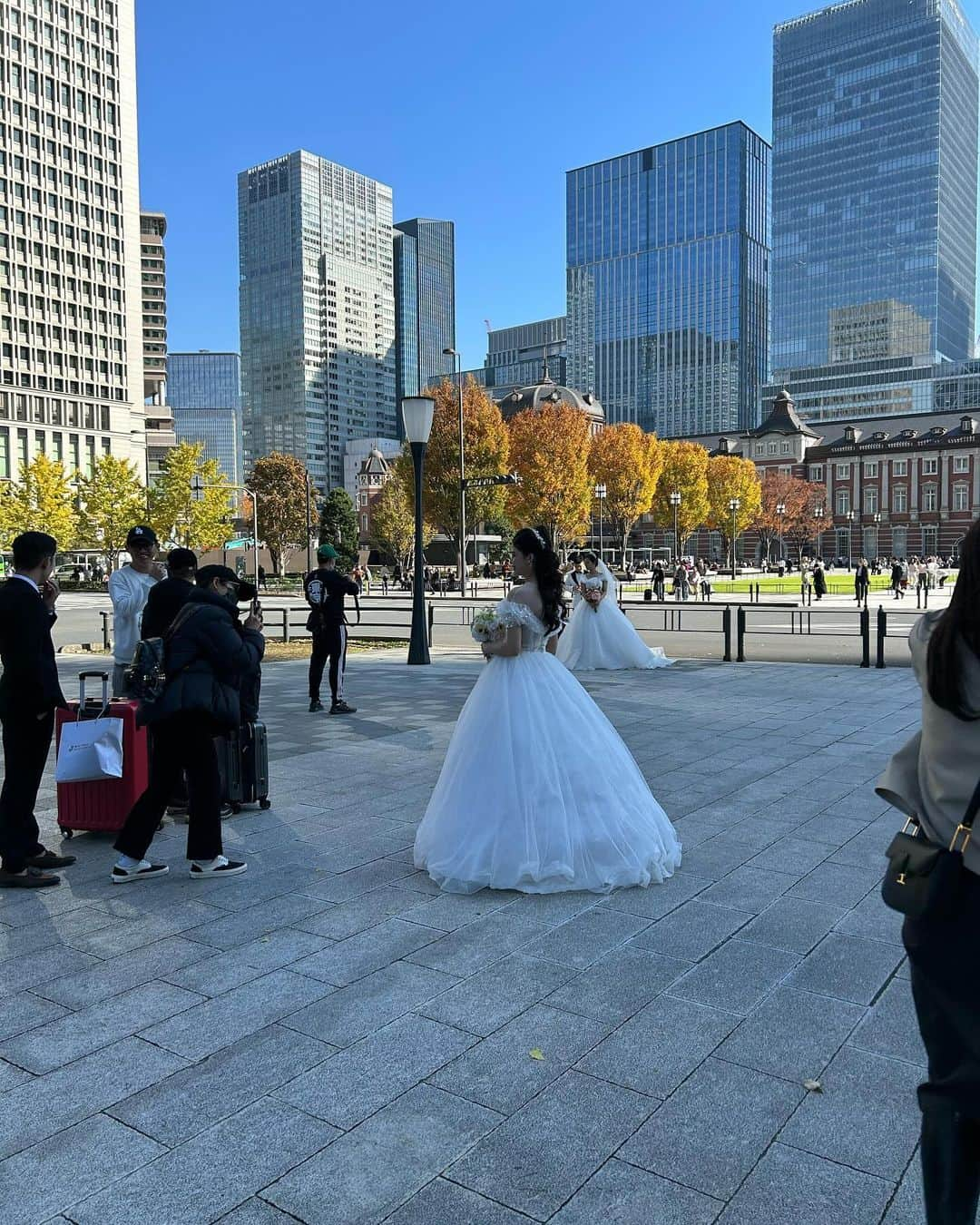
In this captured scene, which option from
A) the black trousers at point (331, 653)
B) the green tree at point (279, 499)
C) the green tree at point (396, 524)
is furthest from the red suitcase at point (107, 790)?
the green tree at point (279, 499)

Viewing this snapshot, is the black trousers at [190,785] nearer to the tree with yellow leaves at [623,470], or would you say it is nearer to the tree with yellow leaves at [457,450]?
the tree with yellow leaves at [457,450]

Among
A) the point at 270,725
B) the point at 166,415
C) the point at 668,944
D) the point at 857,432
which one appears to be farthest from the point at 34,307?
the point at 668,944

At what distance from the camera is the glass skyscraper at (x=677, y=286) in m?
157

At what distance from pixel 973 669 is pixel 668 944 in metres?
2.92

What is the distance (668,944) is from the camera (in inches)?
172

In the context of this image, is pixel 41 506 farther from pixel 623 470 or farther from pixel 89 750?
pixel 89 750

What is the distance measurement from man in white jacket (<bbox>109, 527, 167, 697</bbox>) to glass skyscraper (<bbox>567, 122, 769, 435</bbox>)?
157m

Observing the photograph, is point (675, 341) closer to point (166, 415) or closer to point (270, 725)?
point (166, 415)

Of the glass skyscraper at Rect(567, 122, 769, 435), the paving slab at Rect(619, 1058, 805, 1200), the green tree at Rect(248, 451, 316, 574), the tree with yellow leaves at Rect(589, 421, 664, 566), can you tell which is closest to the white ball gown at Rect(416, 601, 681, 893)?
the paving slab at Rect(619, 1058, 805, 1200)

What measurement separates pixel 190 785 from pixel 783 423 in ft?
353

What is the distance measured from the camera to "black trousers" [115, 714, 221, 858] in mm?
5152

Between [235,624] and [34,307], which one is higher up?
[34,307]

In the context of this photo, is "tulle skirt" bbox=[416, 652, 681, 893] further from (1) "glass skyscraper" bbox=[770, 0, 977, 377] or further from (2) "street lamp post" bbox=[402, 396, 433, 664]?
(1) "glass skyscraper" bbox=[770, 0, 977, 377]

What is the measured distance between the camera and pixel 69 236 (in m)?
96.1
